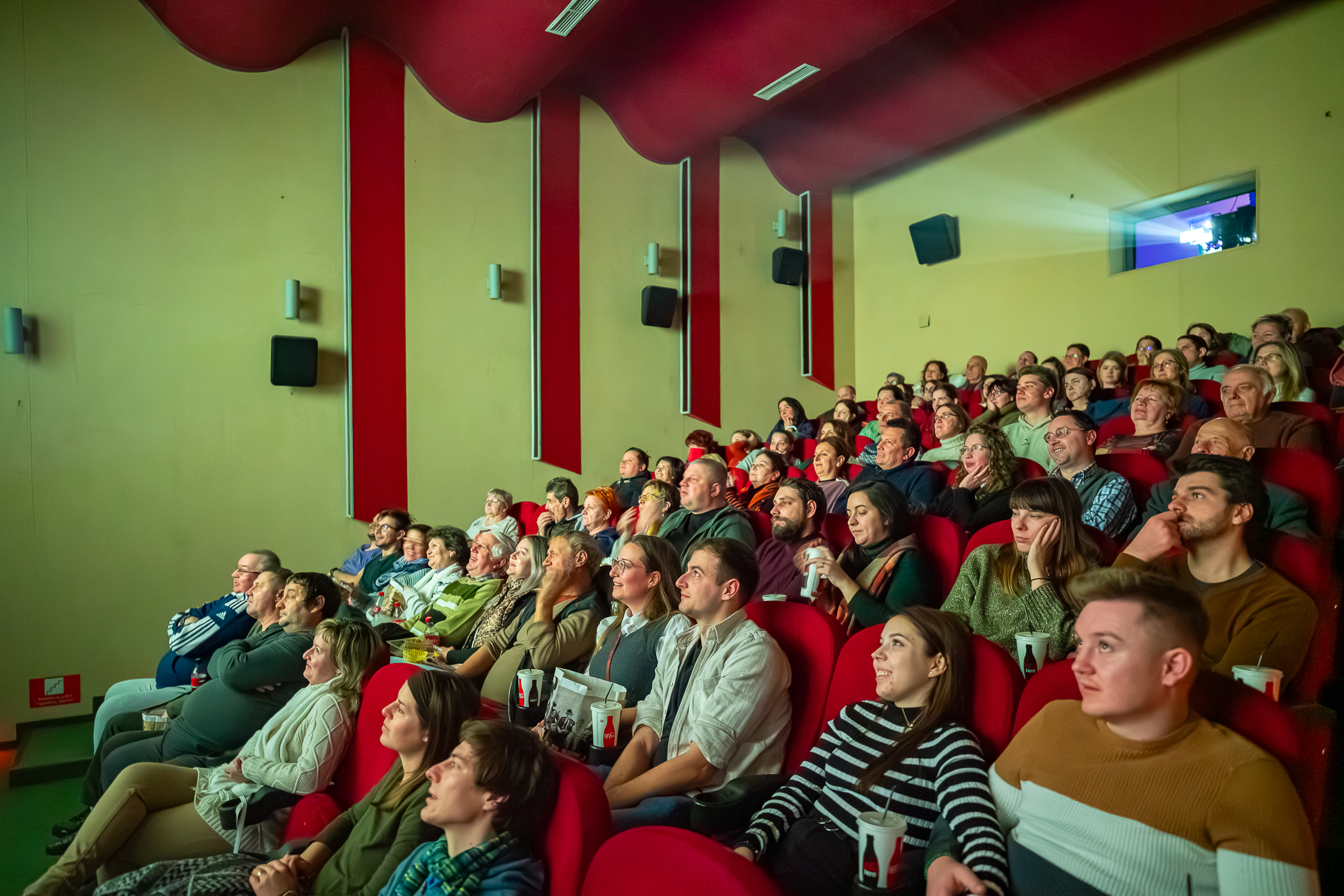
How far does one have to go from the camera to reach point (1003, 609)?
6.06 ft

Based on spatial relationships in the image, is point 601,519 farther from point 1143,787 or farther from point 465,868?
point 1143,787

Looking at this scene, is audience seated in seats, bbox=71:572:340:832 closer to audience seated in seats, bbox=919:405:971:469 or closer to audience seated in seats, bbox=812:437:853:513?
audience seated in seats, bbox=812:437:853:513

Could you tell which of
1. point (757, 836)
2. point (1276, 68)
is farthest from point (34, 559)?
point (1276, 68)

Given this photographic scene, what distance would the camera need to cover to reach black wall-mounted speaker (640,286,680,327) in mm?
5988

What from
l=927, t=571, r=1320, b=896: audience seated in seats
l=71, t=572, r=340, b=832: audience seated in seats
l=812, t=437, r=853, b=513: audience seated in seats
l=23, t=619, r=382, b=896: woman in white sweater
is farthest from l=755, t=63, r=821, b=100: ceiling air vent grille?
l=927, t=571, r=1320, b=896: audience seated in seats

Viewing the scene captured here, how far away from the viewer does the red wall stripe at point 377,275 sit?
4984 millimetres

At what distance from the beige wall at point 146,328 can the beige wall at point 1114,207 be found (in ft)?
14.4

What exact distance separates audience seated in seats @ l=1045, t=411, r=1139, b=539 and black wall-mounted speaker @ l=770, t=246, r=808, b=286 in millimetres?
4221

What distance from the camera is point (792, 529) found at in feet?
8.63

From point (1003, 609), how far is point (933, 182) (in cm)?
551

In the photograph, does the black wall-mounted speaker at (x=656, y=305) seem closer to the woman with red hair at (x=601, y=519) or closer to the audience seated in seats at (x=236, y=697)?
the woman with red hair at (x=601, y=519)

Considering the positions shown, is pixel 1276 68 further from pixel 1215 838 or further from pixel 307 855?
pixel 307 855

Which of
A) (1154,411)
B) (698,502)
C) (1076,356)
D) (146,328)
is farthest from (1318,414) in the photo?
(146,328)

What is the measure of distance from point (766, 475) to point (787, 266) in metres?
3.53
